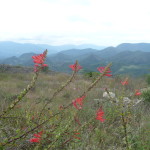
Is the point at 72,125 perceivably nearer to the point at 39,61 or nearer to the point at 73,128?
the point at 73,128

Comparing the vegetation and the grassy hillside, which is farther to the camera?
the grassy hillside

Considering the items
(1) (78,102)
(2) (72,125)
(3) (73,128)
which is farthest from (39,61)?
(2) (72,125)

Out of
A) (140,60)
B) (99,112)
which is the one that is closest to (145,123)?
(99,112)

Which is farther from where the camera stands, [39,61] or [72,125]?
[72,125]

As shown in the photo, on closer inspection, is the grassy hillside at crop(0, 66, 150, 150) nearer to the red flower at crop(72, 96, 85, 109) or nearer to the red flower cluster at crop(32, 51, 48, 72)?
the red flower at crop(72, 96, 85, 109)

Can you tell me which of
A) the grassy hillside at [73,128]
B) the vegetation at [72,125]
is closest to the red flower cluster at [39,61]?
the vegetation at [72,125]

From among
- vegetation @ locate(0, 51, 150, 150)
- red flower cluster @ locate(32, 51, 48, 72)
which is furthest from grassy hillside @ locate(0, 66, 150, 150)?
red flower cluster @ locate(32, 51, 48, 72)

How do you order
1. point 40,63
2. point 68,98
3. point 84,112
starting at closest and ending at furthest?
point 40,63
point 84,112
point 68,98

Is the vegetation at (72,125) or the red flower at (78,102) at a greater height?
the red flower at (78,102)

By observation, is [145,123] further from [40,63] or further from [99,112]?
[40,63]

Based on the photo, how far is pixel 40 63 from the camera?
1.10 m

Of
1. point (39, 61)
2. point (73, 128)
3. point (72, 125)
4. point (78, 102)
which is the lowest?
point (72, 125)

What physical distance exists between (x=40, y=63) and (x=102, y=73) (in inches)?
13.9

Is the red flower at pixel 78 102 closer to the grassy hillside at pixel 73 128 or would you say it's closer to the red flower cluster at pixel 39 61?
the grassy hillside at pixel 73 128
